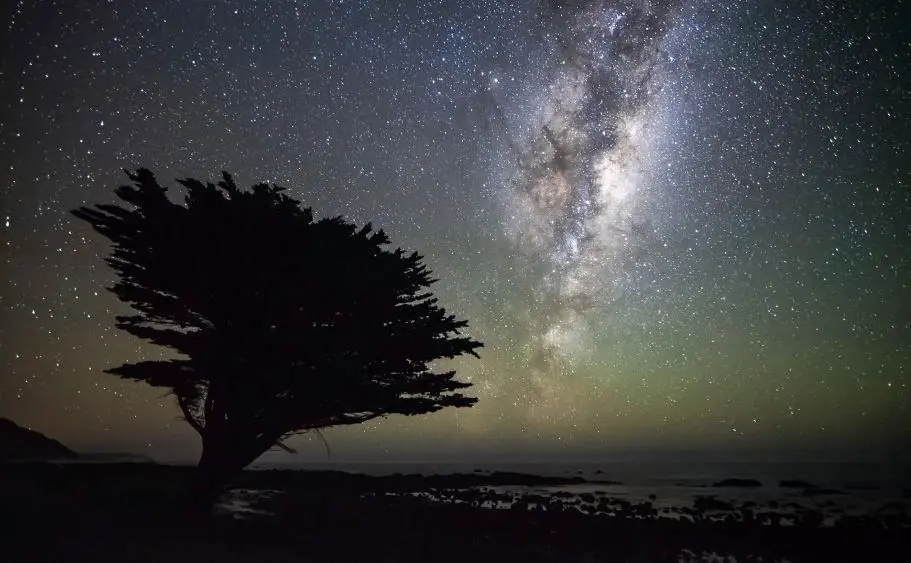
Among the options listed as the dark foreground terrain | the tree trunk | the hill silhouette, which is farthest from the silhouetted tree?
the hill silhouette

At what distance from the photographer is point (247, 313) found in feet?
51.8

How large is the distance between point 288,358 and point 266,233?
3.53 meters

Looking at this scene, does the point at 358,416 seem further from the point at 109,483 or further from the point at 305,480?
A: the point at 305,480

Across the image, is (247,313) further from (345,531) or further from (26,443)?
(26,443)

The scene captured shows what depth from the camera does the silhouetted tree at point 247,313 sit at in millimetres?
14969

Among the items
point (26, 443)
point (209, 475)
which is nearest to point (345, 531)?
point (209, 475)

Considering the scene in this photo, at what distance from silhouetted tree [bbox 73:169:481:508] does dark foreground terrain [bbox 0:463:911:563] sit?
2651 millimetres

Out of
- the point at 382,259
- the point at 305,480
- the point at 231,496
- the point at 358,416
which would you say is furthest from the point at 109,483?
the point at 305,480

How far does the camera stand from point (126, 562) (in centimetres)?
858

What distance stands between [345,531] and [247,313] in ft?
21.0

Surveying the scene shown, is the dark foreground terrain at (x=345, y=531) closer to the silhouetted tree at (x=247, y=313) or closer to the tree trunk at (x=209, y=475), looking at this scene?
the tree trunk at (x=209, y=475)

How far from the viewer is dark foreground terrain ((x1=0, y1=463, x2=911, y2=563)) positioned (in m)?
10.1

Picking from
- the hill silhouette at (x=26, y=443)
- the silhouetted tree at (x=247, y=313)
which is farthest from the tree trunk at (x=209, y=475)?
the hill silhouette at (x=26, y=443)

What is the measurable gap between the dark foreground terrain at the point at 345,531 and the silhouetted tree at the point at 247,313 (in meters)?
2.65
